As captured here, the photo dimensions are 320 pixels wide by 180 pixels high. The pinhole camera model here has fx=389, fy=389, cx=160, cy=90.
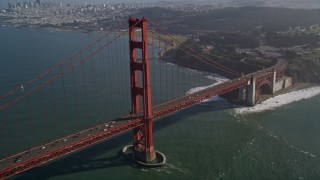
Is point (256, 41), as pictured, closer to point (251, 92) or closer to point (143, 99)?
point (251, 92)

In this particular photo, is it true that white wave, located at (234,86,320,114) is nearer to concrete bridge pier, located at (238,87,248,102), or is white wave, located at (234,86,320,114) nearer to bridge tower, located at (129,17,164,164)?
concrete bridge pier, located at (238,87,248,102)

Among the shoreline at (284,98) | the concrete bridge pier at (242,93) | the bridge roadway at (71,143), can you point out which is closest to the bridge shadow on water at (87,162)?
the bridge roadway at (71,143)

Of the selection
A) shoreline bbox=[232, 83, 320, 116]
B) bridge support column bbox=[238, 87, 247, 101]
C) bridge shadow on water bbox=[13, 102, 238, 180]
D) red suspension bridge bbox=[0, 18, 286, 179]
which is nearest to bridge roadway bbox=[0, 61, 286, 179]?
red suspension bridge bbox=[0, 18, 286, 179]

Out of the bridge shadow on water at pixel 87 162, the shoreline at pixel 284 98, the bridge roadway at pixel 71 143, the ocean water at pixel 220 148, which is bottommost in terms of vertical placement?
the shoreline at pixel 284 98

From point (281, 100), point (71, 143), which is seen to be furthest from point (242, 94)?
point (71, 143)

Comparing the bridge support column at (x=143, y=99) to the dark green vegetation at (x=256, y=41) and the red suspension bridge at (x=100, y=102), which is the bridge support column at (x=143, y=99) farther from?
the dark green vegetation at (x=256, y=41)
